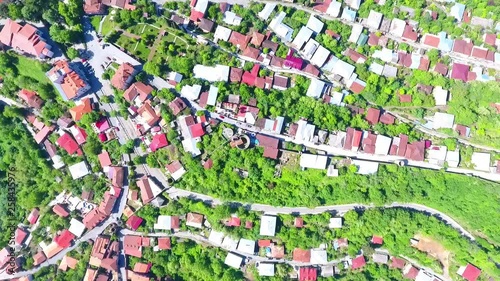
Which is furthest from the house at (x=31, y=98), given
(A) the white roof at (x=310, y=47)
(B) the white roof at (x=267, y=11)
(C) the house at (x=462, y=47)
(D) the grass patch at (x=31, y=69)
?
(C) the house at (x=462, y=47)

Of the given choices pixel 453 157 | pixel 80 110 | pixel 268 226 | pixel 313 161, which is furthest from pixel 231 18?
pixel 453 157

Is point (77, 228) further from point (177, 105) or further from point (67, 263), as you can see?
point (177, 105)

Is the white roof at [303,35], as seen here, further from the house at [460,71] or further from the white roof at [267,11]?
the house at [460,71]

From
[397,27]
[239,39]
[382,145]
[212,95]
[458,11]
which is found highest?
[458,11]

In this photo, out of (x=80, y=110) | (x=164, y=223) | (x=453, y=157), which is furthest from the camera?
(x=453, y=157)

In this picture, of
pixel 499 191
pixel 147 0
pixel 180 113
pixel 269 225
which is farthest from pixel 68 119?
pixel 499 191

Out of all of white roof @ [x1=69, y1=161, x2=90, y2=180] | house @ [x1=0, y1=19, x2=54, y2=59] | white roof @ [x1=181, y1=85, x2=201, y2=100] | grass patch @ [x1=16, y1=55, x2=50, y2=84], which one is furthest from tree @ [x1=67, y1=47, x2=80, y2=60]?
white roof @ [x1=181, y1=85, x2=201, y2=100]
